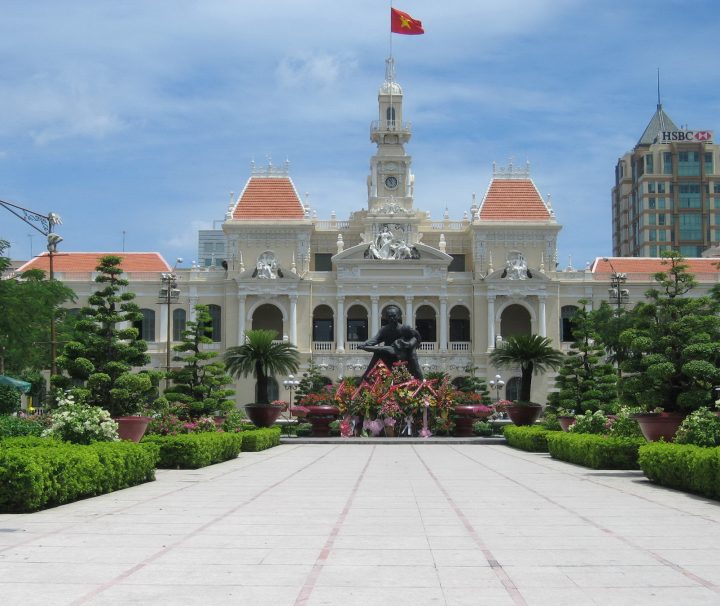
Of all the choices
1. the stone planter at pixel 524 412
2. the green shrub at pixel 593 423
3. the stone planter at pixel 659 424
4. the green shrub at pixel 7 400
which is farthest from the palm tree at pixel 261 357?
the stone planter at pixel 659 424

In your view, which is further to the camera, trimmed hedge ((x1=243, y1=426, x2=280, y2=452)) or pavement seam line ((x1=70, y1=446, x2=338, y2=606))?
trimmed hedge ((x1=243, y1=426, x2=280, y2=452))

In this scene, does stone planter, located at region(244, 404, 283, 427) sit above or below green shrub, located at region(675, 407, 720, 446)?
below

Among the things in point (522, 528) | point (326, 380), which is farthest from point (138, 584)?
point (326, 380)

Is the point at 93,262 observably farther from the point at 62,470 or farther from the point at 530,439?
the point at 62,470

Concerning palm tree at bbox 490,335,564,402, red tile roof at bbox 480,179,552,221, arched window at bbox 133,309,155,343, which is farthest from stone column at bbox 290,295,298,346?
palm tree at bbox 490,335,564,402

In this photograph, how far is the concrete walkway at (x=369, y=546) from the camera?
828 centimetres

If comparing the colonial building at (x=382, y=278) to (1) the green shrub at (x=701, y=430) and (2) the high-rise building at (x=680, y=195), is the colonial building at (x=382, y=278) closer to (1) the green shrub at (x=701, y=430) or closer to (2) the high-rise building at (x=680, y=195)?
(2) the high-rise building at (x=680, y=195)

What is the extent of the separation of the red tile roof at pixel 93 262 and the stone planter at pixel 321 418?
3120 centimetres

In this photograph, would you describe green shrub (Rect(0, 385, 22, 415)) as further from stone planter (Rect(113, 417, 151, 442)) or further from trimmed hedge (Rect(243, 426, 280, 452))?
stone planter (Rect(113, 417, 151, 442))

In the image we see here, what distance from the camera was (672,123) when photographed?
4628 inches

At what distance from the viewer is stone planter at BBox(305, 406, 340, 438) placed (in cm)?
4072

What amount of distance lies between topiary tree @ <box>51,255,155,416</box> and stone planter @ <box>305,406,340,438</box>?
1244 cm

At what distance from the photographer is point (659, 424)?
20.8m

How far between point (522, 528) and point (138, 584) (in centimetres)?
543
